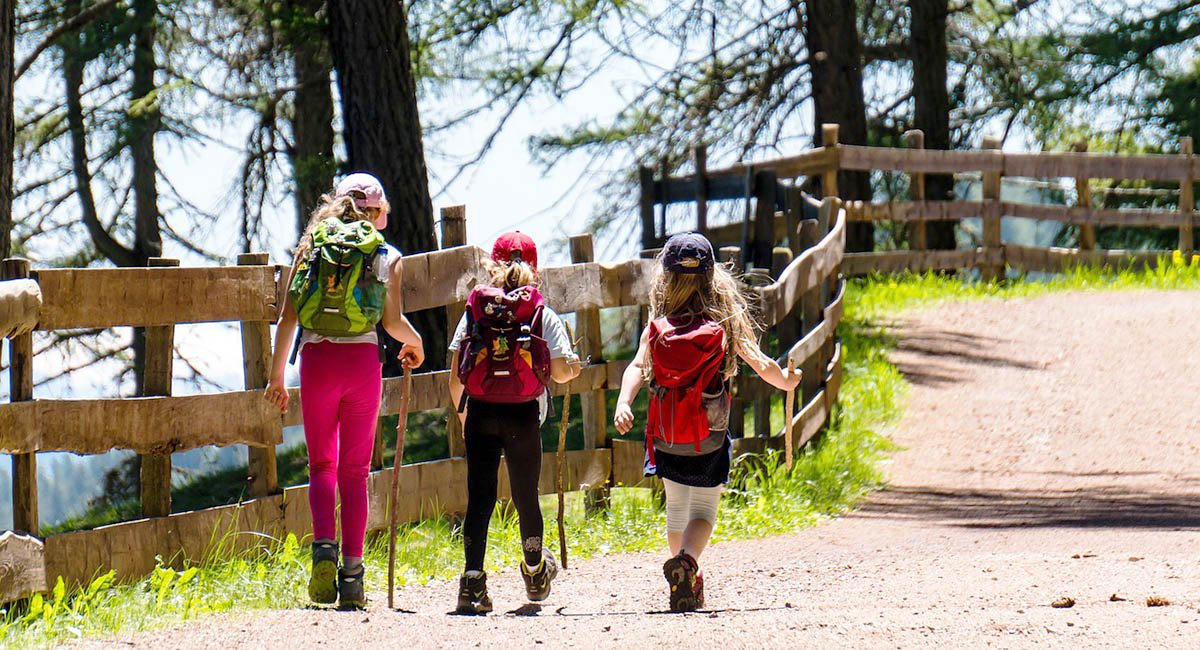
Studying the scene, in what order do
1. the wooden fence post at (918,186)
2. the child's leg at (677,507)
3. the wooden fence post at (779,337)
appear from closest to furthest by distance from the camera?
the child's leg at (677,507)
the wooden fence post at (779,337)
the wooden fence post at (918,186)

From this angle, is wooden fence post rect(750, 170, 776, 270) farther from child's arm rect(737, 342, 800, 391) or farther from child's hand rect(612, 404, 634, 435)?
child's hand rect(612, 404, 634, 435)

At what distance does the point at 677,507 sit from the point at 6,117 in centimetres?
468

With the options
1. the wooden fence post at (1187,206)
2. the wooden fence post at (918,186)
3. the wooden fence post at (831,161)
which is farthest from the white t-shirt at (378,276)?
the wooden fence post at (1187,206)

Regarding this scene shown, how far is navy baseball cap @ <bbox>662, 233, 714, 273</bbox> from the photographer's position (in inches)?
227

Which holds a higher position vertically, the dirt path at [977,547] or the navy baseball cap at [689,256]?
the navy baseball cap at [689,256]

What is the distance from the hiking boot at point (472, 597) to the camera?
18.7 feet

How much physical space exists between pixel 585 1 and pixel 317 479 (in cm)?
1098

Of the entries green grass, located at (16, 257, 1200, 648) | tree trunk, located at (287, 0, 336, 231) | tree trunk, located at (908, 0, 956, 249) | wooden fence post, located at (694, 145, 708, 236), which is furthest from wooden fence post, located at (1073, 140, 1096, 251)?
tree trunk, located at (287, 0, 336, 231)

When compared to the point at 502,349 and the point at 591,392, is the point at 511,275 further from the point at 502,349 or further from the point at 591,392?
the point at 591,392

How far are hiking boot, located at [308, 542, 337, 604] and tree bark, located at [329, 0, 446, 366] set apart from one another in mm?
5502

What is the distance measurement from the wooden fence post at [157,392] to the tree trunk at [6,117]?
2.13 meters

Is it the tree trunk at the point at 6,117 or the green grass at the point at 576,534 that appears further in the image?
the tree trunk at the point at 6,117

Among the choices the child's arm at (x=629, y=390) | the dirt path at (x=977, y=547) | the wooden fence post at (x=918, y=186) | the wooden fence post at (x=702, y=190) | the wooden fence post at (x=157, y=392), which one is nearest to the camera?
the dirt path at (x=977, y=547)

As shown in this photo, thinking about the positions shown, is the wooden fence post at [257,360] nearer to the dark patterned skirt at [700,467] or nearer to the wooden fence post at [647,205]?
the dark patterned skirt at [700,467]
